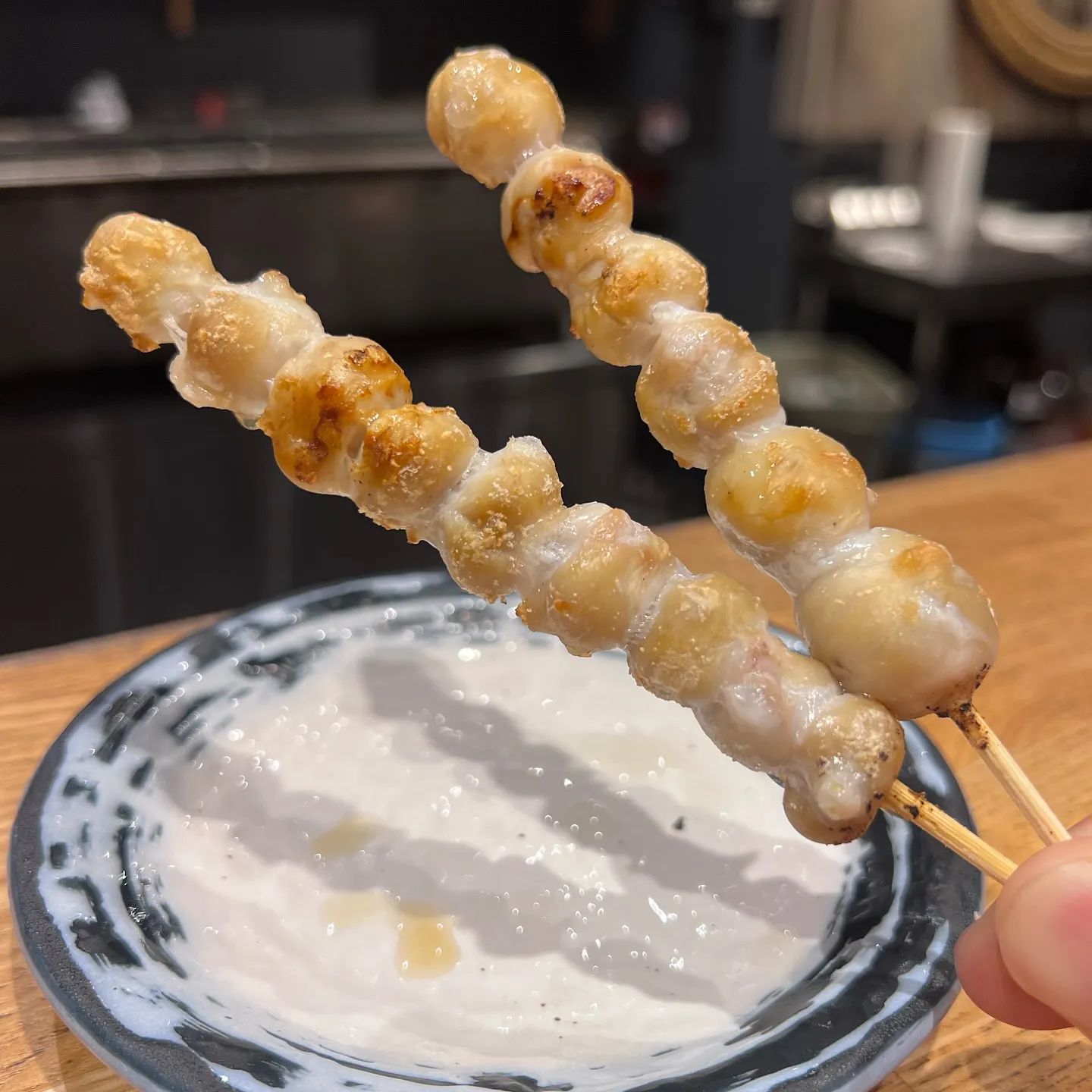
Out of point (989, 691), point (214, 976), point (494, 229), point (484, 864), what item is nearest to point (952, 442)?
point (494, 229)

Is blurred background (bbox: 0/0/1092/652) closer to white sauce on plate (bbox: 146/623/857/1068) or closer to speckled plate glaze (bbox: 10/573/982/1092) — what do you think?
white sauce on plate (bbox: 146/623/857/1068)

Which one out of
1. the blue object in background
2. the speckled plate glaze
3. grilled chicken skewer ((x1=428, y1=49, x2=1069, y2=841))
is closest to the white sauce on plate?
the speckled plate glaze

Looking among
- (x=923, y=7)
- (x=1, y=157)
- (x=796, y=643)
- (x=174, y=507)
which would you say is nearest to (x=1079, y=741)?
(x=796, y=643)

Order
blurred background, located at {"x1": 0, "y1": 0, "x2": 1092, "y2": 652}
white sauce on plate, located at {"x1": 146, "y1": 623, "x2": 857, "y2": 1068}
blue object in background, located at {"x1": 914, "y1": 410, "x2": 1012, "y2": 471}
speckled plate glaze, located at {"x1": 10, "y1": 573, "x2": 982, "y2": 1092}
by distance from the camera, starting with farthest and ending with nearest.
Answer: blue object in background, located at {"x1": 914, "y1": 410, "x2": 1012, "y2": 471}
blurred background, located at {"x1": 0, "y1": 0, "x2": 1092, "y2": 652}
white sauce on plate, located at {"x1": 146, "y1": 623, "x2": 857, "y2": 1068}
speckled plate glaze, located at {"x1": 10, "y1": 573, "x2": 982, "y2": 1092}

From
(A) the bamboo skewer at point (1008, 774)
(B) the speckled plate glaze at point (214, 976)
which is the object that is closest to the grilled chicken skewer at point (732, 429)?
(A) the bamboo skewer at point (1008, 774)

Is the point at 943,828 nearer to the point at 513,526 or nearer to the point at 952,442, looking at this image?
the point at 513,526

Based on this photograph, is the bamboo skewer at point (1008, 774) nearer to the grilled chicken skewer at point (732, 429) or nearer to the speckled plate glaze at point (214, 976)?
the grilled chicken skewer at point (732, 429)

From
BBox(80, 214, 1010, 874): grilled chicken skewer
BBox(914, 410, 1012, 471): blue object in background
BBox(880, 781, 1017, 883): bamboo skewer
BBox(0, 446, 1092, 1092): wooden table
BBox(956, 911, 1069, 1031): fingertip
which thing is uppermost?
BBox(80, 214, 1010, 874): grilled chicken skewer
